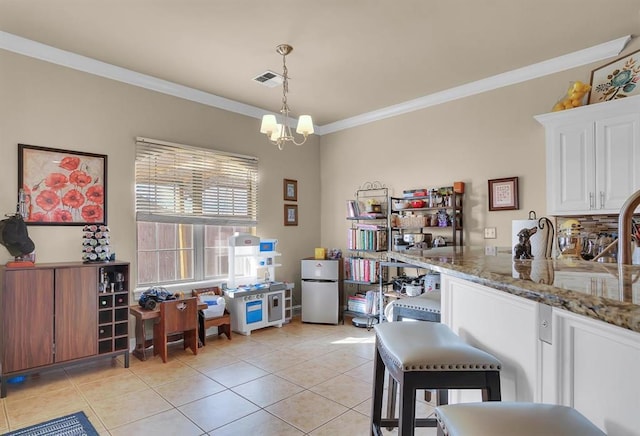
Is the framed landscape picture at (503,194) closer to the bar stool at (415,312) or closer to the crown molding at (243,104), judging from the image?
the crown molding at (243,104)

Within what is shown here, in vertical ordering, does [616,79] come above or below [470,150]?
above

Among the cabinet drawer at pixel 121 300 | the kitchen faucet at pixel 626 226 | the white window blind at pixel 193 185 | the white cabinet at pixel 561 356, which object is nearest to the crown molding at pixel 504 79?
the white window blind at pixel 193 185

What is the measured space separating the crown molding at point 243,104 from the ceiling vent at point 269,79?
0.77 m

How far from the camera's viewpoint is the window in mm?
3799

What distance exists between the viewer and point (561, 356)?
1001 millimetres

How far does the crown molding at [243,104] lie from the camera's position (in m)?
3.04

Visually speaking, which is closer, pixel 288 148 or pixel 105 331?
pixel 105 331

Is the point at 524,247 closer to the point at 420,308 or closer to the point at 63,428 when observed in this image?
the point at 420,308

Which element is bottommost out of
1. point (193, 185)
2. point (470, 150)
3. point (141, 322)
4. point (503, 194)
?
point (141, 322)

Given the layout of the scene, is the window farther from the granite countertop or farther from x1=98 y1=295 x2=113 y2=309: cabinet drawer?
the granite countertop

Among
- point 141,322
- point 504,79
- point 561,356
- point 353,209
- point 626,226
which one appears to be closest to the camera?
point 561,356

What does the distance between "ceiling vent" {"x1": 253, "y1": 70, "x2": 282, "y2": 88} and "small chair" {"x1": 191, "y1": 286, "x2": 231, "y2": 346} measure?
7.83 ft

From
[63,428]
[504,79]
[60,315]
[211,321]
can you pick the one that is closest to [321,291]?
[211,321]

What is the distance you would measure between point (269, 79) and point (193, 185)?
4.79 feet
